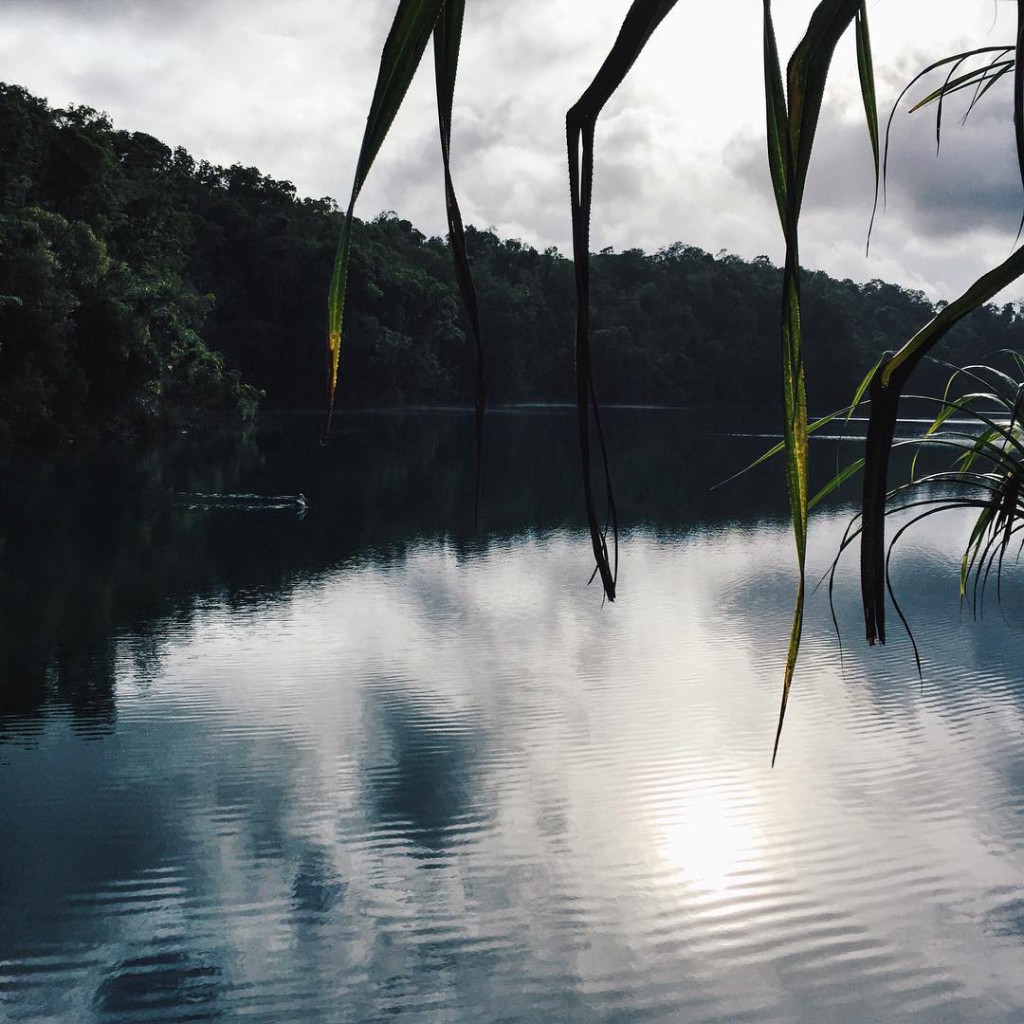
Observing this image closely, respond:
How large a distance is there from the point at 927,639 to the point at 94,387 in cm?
1451

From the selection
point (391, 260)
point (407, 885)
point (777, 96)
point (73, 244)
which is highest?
point (391, 260)

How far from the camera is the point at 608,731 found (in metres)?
6.04

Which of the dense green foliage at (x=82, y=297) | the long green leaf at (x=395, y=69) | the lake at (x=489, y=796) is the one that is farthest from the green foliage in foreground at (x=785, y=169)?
the dense green foliage at (x=82, y=297)

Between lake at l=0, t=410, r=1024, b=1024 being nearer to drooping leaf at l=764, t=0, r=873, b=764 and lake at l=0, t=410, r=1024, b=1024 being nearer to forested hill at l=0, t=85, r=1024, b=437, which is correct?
drooping leaf at l=764, t=0, r=873, b=764

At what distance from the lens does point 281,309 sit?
34.5 meters

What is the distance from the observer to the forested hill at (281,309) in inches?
687

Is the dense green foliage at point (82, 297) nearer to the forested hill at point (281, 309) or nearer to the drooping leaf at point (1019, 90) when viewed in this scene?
the forested hill at point (281, 309)

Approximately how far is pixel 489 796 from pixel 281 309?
1218 inches

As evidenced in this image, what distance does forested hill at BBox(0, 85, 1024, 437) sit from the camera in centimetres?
1745

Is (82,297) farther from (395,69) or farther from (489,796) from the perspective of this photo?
(395,69)

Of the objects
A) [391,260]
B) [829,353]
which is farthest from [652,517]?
[829,353]

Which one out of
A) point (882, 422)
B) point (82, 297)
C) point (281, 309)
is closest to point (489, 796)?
point (882, 422)

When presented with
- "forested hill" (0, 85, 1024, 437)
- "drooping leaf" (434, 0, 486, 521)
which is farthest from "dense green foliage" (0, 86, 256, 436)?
"drooping leaf" (434, 0, 486, 521)

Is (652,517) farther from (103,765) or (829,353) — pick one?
(829,353)
